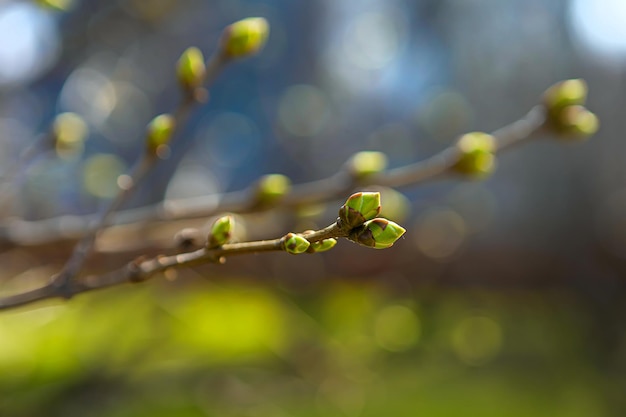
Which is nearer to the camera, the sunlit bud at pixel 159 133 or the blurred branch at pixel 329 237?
the blurred branch at pixel 329 237

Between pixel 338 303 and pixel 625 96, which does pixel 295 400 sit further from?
pixel 625 96

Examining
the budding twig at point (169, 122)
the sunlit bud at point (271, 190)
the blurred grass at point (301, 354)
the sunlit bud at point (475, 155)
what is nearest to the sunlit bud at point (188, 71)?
the budding twig at point (169, 122)

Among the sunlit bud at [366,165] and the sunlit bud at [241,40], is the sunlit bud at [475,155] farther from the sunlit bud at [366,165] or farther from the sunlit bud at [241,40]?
the sunlit bud at [241,40]

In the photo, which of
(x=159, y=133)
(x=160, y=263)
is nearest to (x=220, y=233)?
(x=160, y=263)

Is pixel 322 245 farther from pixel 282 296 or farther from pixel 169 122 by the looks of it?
pixel 282 296

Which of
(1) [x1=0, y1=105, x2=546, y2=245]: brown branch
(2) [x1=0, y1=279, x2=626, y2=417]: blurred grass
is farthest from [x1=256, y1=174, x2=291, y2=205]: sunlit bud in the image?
(2) [x1=0, y1=279, x2=626, y2=417]: blurred grass
